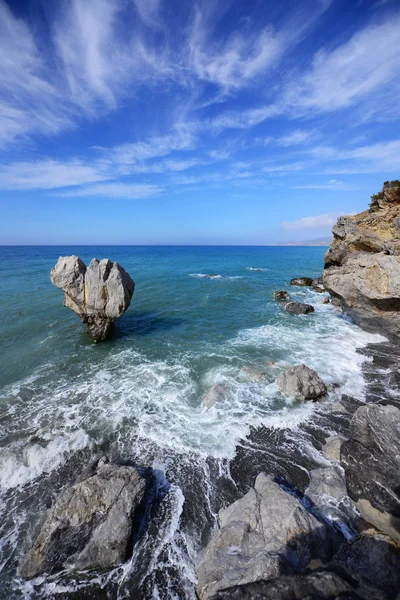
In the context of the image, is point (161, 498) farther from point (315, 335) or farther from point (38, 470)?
point (315, 335)

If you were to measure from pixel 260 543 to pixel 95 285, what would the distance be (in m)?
20.6

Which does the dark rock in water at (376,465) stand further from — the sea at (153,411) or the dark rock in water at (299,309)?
the dark rock in water at (299,309)

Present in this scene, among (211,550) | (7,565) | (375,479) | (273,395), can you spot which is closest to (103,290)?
(273,395)

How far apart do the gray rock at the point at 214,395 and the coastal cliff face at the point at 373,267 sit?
591 inches

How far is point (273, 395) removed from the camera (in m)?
16.1

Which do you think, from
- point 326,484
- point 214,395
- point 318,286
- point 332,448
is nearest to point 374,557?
point 326,484

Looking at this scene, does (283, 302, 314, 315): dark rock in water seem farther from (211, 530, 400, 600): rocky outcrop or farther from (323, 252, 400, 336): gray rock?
(211, 530, 400, 600): rocky outcrop

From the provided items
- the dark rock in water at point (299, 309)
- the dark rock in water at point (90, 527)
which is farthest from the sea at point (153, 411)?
the dark rock in water at point (299, 309)

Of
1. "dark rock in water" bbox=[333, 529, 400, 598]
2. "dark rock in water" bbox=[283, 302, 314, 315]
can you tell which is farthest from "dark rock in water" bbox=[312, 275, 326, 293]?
"dark rock in water" bbox=[333, 529, 400, 598]

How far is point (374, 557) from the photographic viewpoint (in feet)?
22.5

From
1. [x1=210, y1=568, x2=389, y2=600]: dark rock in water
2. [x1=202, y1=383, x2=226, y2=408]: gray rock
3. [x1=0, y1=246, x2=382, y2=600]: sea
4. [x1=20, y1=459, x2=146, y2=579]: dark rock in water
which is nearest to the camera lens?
[x1=210, y1=568, x2=389, y2=600]: dark rock in water

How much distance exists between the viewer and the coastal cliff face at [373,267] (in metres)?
20.8

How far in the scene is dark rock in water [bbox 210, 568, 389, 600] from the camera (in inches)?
174

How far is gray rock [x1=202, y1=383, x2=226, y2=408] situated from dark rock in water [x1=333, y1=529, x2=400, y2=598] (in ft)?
28.5
